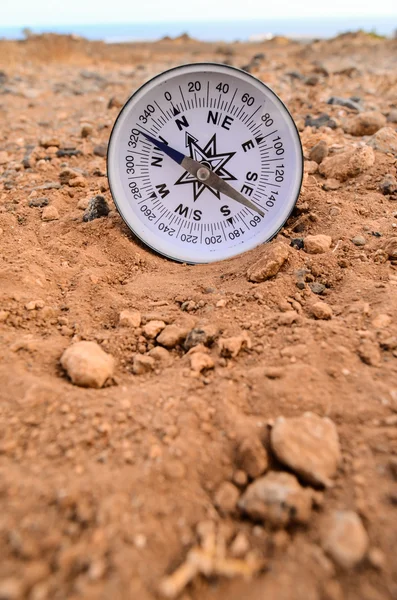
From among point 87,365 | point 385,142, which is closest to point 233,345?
point 87,365

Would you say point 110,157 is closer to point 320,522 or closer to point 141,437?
point 141,437

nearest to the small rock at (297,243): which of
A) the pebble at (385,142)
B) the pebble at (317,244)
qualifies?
the pebble at (317,244)

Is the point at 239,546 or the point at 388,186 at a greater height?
the point at 388,186

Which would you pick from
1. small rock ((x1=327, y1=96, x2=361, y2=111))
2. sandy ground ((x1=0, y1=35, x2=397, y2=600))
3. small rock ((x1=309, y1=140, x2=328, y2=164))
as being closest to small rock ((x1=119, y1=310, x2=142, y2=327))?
sandy ground ((x1=0, y1=35, x2=397, y2=600))

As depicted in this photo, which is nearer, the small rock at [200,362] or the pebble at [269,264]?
the small rock at [200,362]

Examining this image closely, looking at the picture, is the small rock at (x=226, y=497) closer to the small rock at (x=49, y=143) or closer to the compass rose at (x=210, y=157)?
the compass rose at (x=210, y=157)

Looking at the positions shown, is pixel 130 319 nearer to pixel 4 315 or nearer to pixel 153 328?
pixel 153 328

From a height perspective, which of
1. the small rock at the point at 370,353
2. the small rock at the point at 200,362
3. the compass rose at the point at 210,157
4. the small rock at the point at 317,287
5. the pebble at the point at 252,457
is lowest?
the pebble at the point at 252,457
